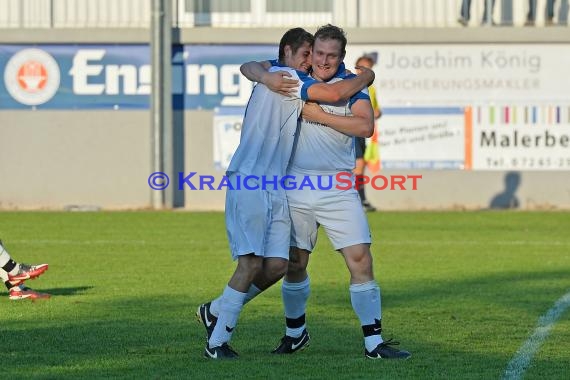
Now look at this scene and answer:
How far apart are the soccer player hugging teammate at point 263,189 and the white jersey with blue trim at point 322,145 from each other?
9cm

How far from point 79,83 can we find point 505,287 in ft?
42.4

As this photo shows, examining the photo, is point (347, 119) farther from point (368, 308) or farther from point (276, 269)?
point (368, 308)

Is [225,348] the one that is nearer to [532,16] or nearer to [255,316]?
[255,316]

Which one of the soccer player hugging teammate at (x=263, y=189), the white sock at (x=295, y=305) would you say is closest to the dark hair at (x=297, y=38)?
the soccer player hugging teammate at (x=263, y=189)

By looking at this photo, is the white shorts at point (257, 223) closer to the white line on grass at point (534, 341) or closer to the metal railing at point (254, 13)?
the white line on grass at point (534, 341)

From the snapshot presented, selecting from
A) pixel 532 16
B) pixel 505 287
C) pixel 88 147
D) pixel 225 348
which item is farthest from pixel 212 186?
pixel 225 348

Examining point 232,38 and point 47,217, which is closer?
point 47,217

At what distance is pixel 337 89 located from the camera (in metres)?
8.62

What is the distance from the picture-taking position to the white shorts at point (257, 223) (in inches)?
340

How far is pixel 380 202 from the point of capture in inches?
961

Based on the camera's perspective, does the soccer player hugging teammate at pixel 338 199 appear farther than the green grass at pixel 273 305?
Yes

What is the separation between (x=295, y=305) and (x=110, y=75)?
1597 cm

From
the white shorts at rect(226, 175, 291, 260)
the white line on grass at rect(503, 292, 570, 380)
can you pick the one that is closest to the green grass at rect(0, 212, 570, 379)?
the white line on grass at rect(503, 292, 570, 380)

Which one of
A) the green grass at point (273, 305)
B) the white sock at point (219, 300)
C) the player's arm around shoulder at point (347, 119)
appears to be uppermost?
the player's arm around shoulder at point (347, 119)
